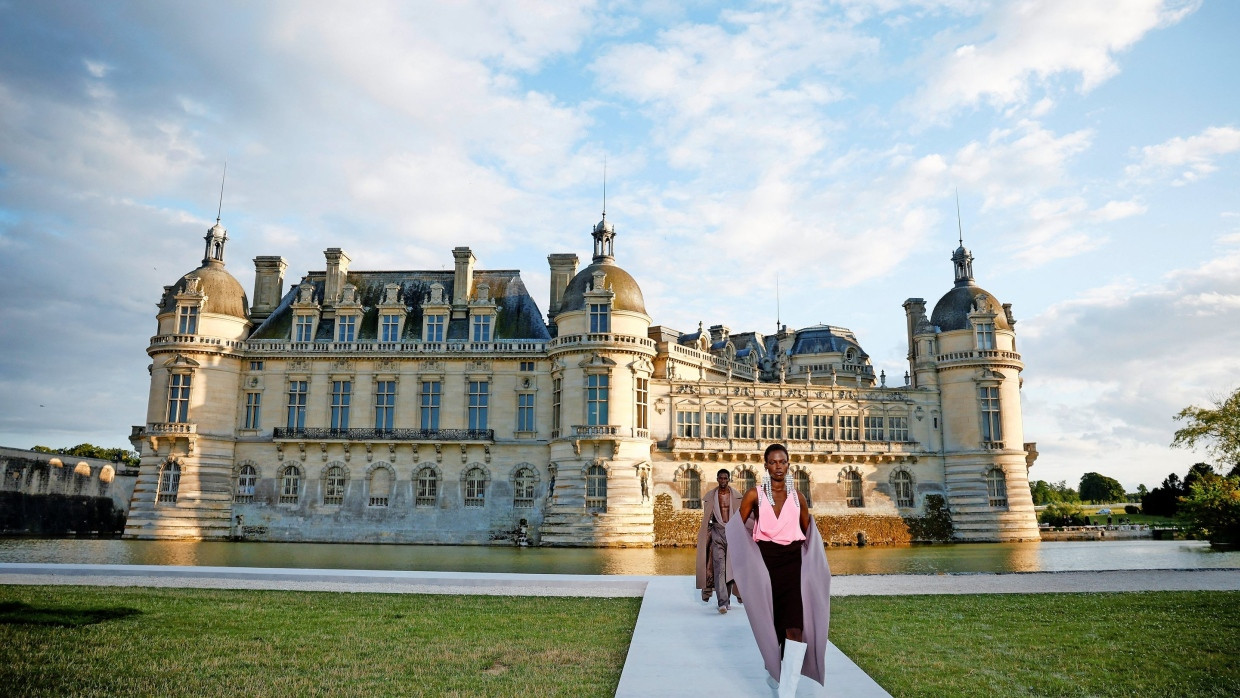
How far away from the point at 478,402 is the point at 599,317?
852 cm

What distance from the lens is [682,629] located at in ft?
39.7

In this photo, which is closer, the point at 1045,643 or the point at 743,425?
the point at 1045,643

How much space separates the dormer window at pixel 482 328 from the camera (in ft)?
154

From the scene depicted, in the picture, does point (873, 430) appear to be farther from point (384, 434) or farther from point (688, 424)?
point (384, 434)

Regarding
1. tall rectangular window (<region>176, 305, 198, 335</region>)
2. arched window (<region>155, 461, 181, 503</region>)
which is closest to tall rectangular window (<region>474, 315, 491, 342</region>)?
tall rectangular window (<region>176, 305, 198, 335</region>)

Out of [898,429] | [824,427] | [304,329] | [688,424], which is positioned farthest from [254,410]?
[898,429]

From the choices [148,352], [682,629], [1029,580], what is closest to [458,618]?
[682,629]

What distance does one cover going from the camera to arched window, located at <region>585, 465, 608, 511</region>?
42.7 metres

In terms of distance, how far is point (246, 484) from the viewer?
149 ft

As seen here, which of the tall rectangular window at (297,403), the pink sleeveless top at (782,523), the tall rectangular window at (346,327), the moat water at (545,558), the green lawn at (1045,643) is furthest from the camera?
the tall rectangular window at (346,327)

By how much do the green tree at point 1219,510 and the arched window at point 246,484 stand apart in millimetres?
48474

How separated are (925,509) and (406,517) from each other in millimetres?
30766

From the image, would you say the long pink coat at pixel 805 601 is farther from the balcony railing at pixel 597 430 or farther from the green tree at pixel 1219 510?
the green tree at pixel 1219 510

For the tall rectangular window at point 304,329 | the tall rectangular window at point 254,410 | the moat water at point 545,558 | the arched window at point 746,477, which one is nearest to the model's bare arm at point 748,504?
the moat water at point 545,558
